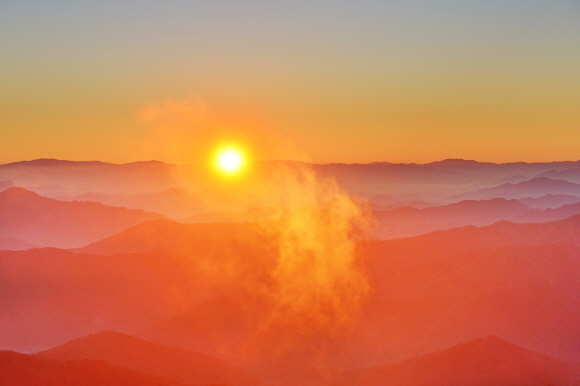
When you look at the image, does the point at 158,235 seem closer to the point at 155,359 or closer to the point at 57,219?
the point at 155,359

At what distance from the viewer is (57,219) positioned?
130 m

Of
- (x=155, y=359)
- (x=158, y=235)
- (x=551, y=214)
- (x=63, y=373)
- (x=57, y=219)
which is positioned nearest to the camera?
(x=63, y=373)

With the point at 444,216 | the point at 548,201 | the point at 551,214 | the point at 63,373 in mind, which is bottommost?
the point at 63,373

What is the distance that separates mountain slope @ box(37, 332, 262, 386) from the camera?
1233 inches

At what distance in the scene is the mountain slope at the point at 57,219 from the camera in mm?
123750

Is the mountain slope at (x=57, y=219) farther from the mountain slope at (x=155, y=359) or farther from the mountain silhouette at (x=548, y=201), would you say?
the mountain silhouette at (x=548, y=201)

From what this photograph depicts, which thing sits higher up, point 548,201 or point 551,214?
point 548,201

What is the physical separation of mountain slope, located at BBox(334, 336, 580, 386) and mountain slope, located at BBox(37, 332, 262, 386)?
835cm

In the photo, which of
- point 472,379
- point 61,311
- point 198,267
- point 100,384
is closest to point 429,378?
point 472,379

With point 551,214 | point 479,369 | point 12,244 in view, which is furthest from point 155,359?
point 551,214

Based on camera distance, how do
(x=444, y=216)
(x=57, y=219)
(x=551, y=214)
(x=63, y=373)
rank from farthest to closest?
(x=444, y=216) → (x=57, y=219) → (x=551, y=214) → (x=63, y=373)

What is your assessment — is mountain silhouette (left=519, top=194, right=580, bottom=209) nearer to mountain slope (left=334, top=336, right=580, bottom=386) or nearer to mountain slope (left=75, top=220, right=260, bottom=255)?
mountain slope (left=75, top=220, right=260, bottom=255)

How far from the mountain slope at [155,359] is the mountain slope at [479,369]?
27.4 ft

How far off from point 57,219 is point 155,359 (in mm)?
112316
